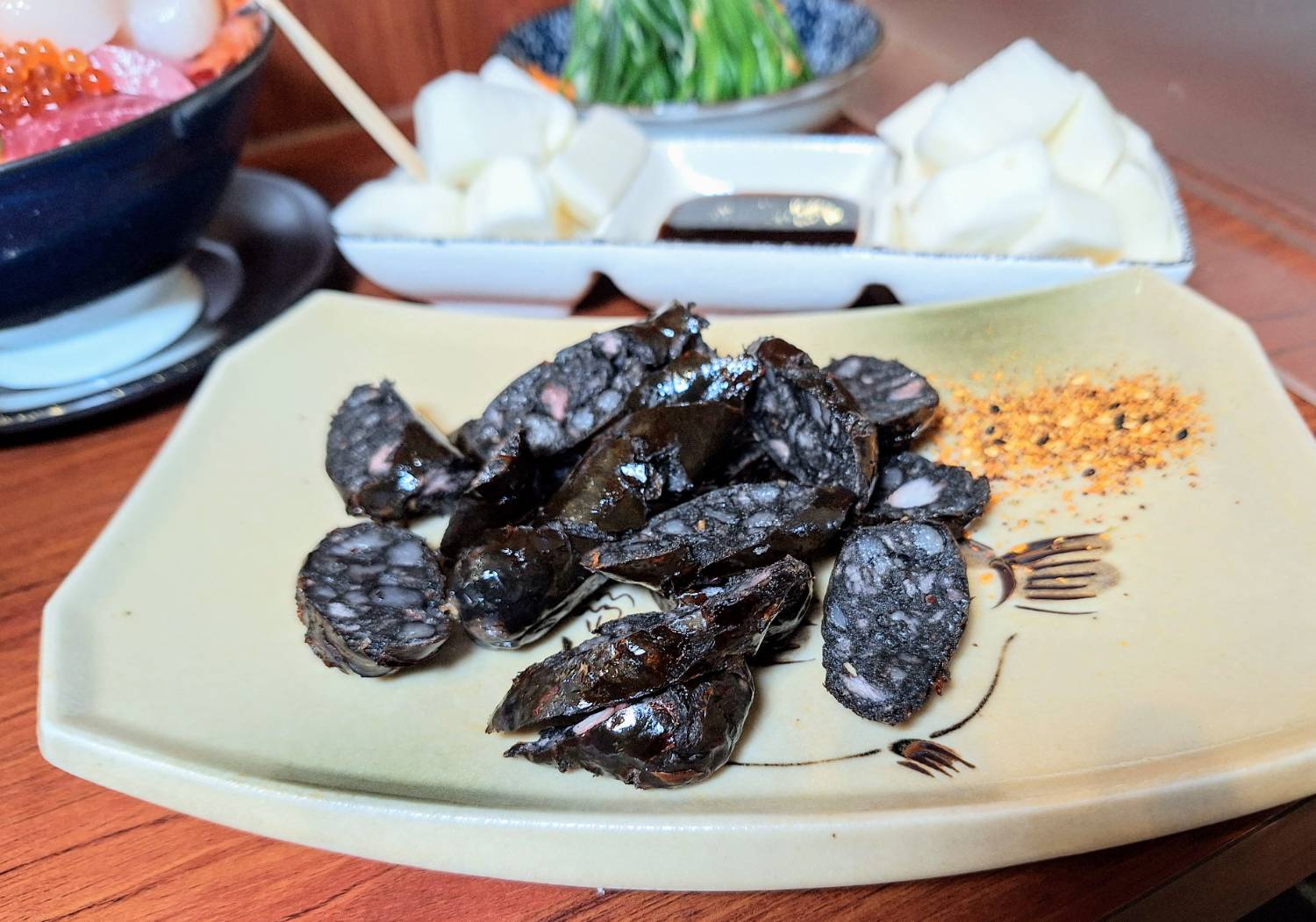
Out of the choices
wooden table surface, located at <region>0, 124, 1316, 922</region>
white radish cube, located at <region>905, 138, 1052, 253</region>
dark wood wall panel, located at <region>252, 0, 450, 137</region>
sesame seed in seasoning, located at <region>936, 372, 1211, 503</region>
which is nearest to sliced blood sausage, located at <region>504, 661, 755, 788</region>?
wooden table surface, located at <region>0, 124, 1316, 922</region>

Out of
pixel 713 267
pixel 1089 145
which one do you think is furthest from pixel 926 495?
pixel 1089 145

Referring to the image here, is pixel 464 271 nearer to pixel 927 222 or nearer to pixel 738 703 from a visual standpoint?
pixel 927 222

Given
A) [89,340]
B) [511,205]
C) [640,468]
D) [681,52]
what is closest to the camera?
[640,468]

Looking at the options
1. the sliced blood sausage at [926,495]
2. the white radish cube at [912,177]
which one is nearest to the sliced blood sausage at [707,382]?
the sliced blood sausage at [926,495]

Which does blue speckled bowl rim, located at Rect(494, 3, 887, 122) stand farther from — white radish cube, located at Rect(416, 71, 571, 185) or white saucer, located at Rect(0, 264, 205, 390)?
white saucer, located at Rect(0, 264, 205, 390)

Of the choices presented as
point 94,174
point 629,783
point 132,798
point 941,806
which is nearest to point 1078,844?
point 941,806

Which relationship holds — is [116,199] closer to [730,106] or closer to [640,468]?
[640,468]
